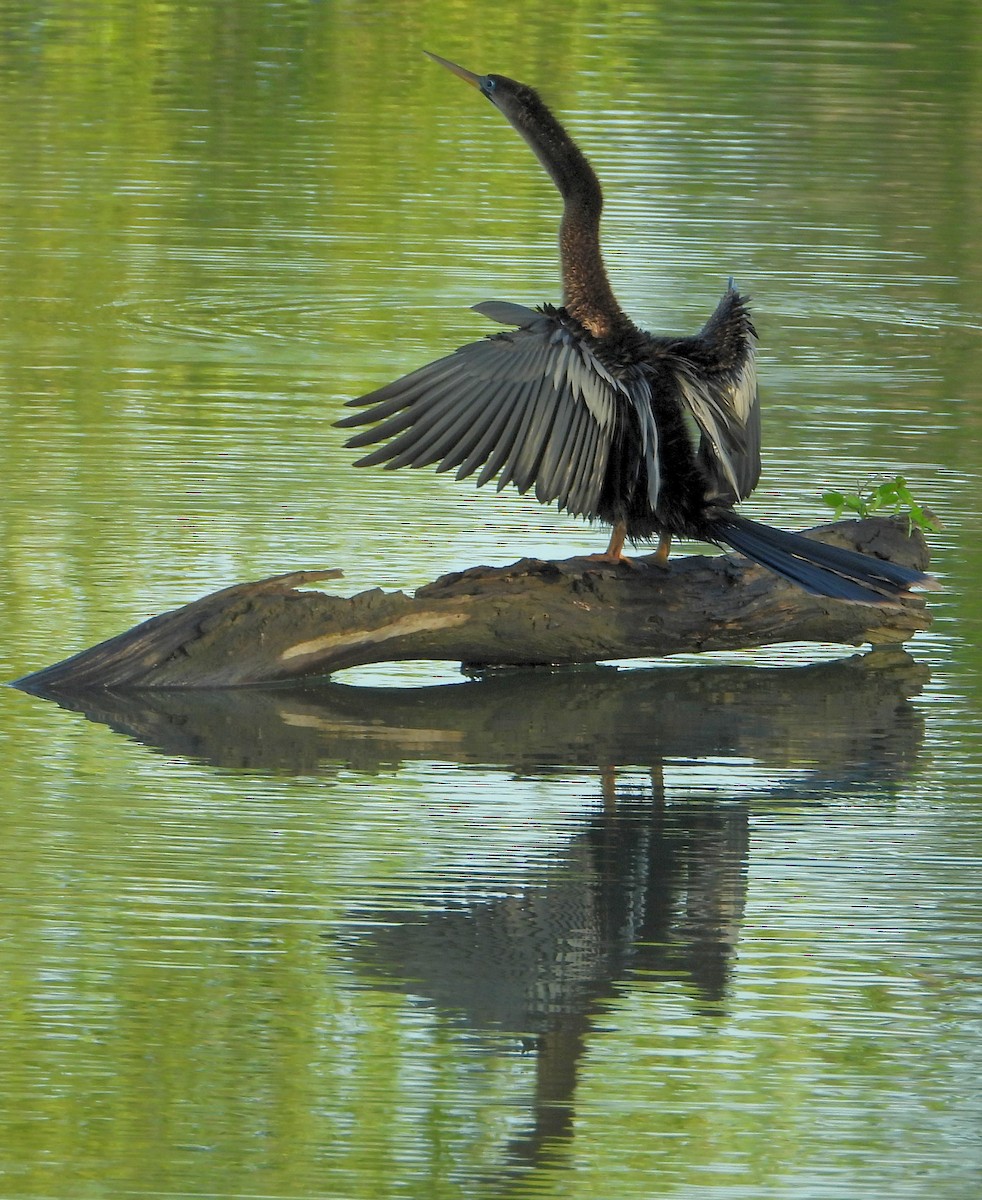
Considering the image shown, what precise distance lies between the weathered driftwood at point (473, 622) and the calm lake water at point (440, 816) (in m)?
0.13

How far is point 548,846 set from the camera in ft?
19.0

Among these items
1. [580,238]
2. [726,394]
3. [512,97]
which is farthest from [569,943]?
[512,97]

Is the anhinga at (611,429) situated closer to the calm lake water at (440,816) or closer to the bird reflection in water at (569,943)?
the calm lake water at (440,816)

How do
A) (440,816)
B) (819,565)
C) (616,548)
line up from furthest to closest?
(616,548) < (819,565) < (440,816)

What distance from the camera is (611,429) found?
6.68 m

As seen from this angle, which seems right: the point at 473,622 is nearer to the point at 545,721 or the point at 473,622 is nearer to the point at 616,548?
the point at 545,721

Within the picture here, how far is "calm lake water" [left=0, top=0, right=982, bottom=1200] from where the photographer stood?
4520 millimetres

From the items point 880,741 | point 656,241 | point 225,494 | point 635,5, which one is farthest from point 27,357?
point 635,5

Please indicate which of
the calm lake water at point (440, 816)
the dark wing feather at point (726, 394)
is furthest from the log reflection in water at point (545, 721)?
the dark wing feather at point (726, 394)

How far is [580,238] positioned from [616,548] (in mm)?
999

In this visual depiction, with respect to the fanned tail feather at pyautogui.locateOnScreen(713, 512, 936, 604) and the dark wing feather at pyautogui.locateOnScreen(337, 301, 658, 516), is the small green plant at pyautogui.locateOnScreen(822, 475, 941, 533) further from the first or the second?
the dark wing feather at pyautogui.locateOnScreen(337, 301, 658, 516)

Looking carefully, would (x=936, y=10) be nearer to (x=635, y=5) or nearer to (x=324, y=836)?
(x=635, y=5)

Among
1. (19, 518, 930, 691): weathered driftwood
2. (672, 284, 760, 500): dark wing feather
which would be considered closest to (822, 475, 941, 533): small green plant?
(19, 518, 930, 691): weathered driftwood

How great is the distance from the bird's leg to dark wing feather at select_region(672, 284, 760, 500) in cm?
31
